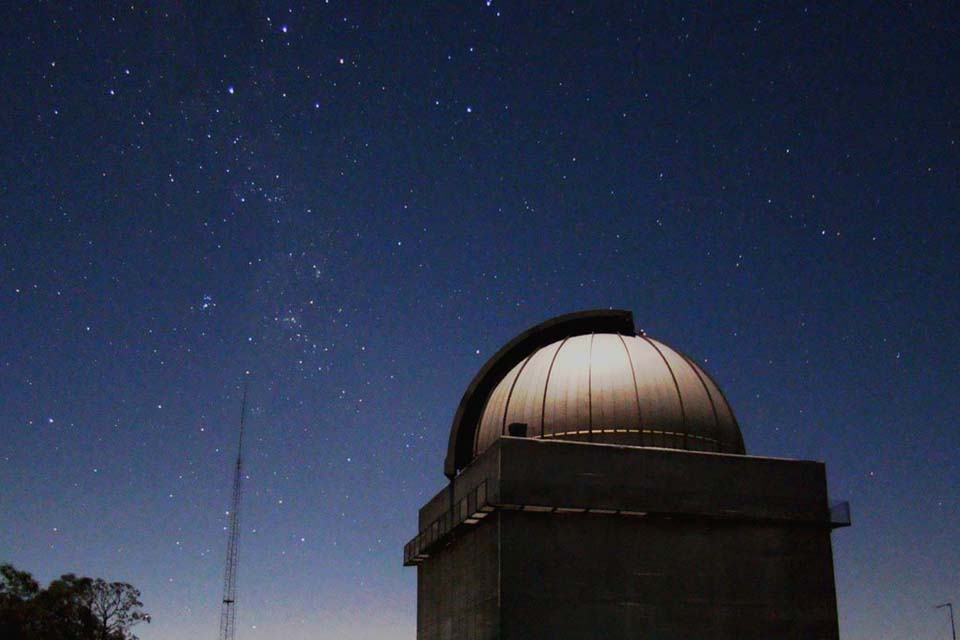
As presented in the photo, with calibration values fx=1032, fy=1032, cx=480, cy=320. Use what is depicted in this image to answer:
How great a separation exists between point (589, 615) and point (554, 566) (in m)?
1.34

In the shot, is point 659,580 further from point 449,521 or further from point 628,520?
point 449,521

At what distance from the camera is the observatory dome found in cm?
2608

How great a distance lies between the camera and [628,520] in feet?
80.2

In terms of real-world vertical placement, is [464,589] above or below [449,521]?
below

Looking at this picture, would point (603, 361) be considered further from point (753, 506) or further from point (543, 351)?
point (753, 506)

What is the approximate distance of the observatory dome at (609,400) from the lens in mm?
26078

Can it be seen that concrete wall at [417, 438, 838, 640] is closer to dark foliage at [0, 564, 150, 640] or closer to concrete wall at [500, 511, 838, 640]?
concrete wall at [500, 511, 838, 640]

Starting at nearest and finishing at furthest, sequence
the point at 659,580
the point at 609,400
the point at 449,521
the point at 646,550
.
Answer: the point at 659,580 → the point at 646,550 → the point at 609,400 → the point at 449,521

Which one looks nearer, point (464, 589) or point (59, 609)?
point (464, 589)

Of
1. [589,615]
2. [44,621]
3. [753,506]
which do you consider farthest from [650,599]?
[44,621]

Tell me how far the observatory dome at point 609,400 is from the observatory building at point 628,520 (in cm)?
4

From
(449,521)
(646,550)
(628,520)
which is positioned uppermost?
(449,521)

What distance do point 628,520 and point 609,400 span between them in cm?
326

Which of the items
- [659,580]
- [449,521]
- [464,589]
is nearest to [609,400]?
[659,580]
